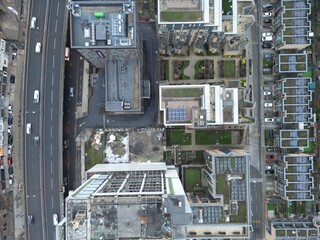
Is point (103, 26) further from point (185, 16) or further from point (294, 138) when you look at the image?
point (294, 138)

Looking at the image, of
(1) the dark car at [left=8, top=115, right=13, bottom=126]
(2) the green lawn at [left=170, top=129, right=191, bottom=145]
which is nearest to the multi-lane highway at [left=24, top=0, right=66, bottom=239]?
(1) the dark car at [left=8, top=115, right=13, bottom=126]

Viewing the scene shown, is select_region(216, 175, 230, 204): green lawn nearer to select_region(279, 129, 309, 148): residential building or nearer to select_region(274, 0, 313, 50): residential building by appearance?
select_region(279, 129, 309, 148): residential building

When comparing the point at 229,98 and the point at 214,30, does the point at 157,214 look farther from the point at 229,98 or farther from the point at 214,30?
the point at 214,30

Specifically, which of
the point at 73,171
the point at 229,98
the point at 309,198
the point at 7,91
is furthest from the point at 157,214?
the point at 7,91

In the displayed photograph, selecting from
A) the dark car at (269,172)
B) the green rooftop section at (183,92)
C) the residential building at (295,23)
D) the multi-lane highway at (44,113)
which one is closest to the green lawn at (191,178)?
the dark car at (269,172)

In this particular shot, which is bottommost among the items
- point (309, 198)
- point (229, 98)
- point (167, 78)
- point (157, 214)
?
point (309, 198)
